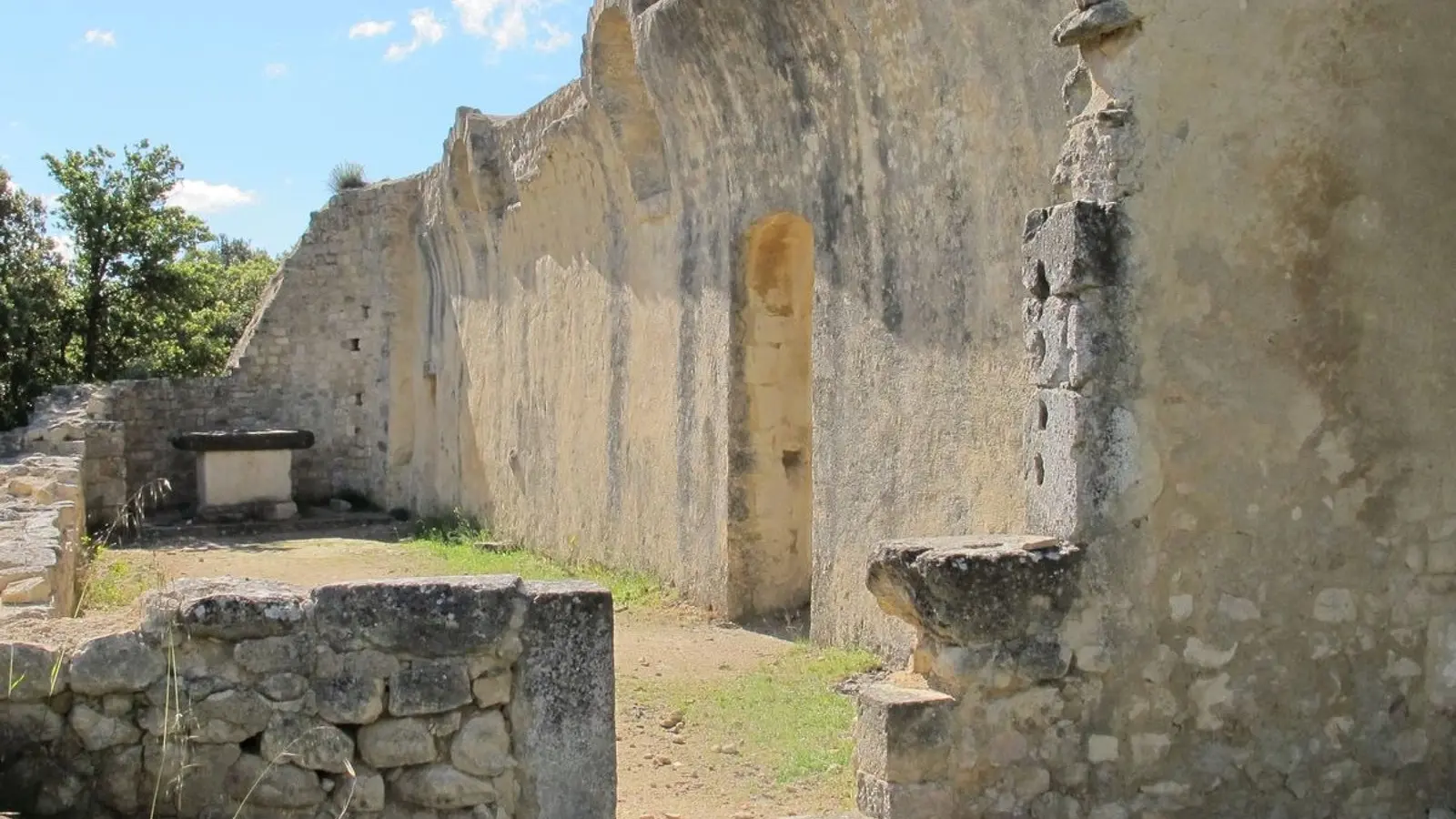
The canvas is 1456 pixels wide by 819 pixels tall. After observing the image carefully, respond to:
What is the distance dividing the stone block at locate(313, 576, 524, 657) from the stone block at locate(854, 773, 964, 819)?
1.31 metres

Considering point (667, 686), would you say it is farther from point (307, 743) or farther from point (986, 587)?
point (307, 743)

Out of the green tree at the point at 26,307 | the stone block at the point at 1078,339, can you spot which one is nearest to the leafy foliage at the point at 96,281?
the green tree at the point at 26,307

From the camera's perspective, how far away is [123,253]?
19500mm

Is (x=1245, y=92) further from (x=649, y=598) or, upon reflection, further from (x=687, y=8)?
(x=649, y=598)

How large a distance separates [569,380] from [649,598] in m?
3.10

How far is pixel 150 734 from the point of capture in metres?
3.97

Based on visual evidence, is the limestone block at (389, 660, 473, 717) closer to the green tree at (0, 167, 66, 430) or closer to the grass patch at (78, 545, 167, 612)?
the grass patch at (78, 545, 167, 612)

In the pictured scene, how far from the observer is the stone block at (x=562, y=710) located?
13.6ft

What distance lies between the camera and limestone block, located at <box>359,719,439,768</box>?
4.09 metres

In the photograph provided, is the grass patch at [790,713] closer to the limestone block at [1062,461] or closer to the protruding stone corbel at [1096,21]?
the limestone block at [1062,461]

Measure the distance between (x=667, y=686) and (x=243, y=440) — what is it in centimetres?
1045

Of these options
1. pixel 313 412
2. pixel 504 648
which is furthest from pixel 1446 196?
pixel 313 412

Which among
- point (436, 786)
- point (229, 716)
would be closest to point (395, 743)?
point (436, 786)

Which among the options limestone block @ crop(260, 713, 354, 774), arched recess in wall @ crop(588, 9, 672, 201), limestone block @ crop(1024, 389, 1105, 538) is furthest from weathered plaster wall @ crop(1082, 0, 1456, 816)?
arched recess in wall @ crop(588, 9, 672, 201)
